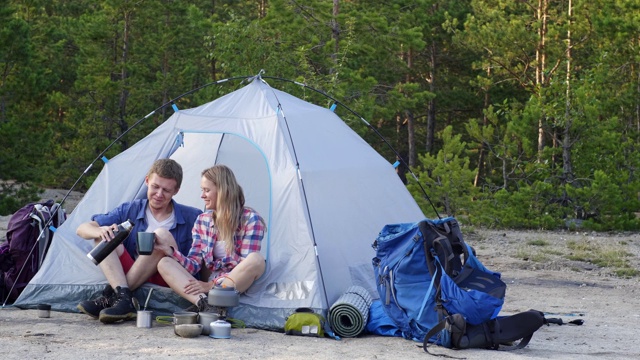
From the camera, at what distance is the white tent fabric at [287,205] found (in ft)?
20.2

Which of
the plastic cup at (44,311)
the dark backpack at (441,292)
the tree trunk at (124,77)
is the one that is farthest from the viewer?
the tree trunk at (124,77)

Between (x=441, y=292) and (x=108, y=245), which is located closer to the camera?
(x=441, y=292)

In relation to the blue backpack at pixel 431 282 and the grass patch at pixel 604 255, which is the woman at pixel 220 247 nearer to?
the blue backpack at pixel 431 282

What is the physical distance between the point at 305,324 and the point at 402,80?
890 inches

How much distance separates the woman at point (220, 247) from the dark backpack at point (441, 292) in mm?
825

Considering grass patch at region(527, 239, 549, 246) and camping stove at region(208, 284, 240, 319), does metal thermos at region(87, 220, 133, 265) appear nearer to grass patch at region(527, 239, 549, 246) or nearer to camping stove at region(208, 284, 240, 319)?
camping stove at region(208, 284, 240, 319)

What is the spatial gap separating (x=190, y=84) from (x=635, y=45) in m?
10.9

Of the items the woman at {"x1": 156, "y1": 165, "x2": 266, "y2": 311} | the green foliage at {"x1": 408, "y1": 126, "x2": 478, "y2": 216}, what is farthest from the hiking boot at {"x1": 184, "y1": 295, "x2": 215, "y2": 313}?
the green foliage at {"x1": 408, "y1": 126, "x2": 478, "y2": 216}

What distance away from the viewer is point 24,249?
264 inches

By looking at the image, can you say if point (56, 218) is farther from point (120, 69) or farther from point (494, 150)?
point (120, 69)

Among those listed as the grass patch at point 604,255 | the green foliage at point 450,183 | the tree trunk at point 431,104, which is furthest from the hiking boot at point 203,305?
the tree trunk at point 431,104

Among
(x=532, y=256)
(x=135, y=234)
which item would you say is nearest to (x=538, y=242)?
(x=532, y=256)

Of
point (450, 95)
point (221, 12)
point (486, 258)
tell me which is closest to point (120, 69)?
point (221, 12)

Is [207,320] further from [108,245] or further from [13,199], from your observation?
[13,199]
